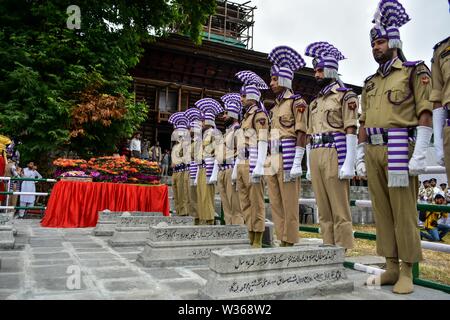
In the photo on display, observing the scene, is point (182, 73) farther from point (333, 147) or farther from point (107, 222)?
point (333, 147)

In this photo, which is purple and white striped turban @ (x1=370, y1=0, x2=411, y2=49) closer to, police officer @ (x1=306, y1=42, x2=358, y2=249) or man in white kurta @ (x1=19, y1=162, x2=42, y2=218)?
police officer @ (x1=306, y1=42, x2=358, y2=249)

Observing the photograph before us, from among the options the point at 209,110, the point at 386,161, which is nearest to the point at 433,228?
the point at 209,110

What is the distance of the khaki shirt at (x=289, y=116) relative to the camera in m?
4.59

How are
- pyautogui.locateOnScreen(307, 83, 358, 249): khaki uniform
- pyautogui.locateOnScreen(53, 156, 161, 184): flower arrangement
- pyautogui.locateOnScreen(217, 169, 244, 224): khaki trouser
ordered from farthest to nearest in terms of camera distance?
pyautogui.locateOnScreen(53, 156, 161, 184): flower arrangement < pyautogui.locateOnScreen(217, 169, 244, 224): khaki trouser < pyautogui.locateOnScreen(307, 83, 358, 249): khaki uniform

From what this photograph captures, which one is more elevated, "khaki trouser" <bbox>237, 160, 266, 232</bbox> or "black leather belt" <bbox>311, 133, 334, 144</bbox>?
"black leather belt" <bbox>311, 133, 334, 144</bbox>

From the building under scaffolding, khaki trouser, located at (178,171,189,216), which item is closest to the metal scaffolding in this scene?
the building under scaffolding

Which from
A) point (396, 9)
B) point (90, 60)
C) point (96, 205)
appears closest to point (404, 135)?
point (396, 9)

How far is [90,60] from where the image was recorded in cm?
1158

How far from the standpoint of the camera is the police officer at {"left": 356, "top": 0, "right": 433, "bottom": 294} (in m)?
3.10

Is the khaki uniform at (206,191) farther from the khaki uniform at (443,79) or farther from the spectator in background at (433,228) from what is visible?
the spectator in background at (433,228)

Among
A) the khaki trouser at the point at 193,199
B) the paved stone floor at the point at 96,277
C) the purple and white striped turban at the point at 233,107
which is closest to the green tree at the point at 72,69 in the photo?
the khaki trouser at the point at 193,199

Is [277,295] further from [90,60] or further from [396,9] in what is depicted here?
[90,60]

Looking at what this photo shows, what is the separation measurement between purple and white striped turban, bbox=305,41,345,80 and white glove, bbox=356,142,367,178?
97cm
